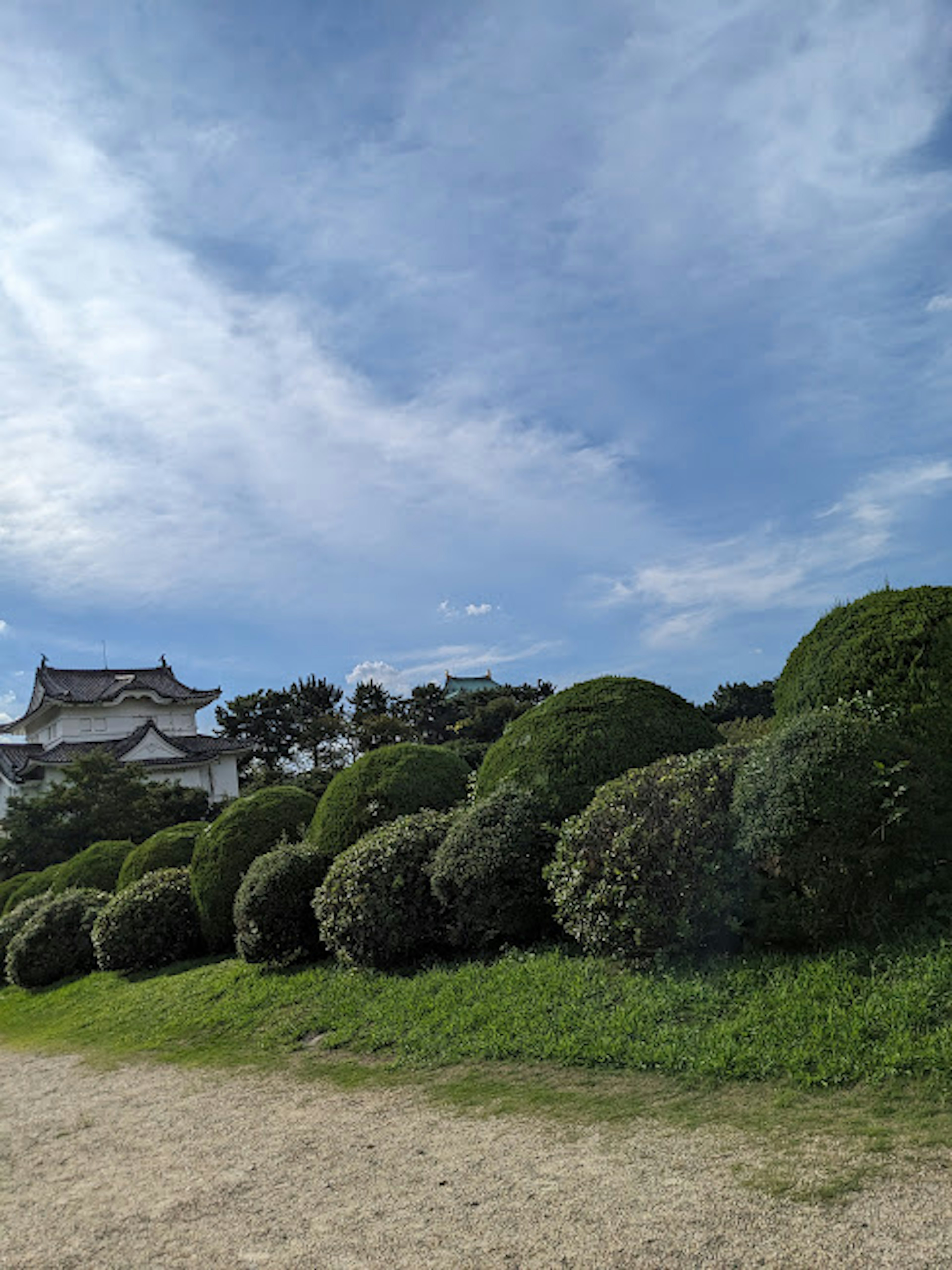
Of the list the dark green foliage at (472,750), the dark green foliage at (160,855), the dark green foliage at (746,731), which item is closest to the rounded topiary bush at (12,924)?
the dark green foliage at (160,855)

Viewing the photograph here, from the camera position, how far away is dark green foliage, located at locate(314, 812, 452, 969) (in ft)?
29.8

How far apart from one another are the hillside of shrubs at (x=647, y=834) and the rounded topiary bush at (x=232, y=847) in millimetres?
39

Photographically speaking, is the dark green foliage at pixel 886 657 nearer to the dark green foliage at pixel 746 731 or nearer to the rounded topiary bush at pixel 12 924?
the dark green foliage at pixel 746 731

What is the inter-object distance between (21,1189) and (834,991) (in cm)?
489

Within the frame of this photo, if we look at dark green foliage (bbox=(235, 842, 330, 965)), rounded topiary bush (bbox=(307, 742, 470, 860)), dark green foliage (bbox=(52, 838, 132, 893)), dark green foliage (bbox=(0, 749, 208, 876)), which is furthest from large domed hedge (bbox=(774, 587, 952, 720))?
dark green foliage (bbox=(0, 749, 208, 876))

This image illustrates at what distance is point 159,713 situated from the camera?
50.2 m

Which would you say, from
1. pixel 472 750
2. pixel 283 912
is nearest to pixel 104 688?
pixel 472 750

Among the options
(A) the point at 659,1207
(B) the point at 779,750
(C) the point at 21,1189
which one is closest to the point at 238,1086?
(C) the point at 21,1189

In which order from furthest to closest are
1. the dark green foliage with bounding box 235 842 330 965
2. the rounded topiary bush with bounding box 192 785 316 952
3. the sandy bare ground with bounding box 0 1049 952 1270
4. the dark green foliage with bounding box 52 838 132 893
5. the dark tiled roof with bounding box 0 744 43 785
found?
the dark tiled roof with bounding box 0 744 43 785
the dark green foliage with bounding box 52 838 132 893
the rounded topiary bush with bounding box 192 785 316 952
the dark green foliage with bounding box 235 842 330 965
the sandy bare ground with bounding box 0 1049 952 1270

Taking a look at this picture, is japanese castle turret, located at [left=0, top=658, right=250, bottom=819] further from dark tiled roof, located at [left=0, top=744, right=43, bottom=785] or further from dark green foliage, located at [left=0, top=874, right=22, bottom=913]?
dark green foliage, located at [left=0, top=874, right=22, bottom=913]

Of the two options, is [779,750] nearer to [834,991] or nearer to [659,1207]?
[834,991]

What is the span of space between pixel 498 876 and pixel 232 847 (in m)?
6.16

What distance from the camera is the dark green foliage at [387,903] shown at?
29.8 feet

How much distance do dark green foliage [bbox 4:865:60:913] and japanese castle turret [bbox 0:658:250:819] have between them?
18255 mm
